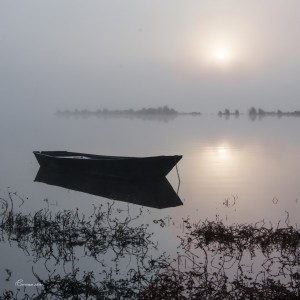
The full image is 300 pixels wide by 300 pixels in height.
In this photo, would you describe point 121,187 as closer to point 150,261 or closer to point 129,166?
point 129,166

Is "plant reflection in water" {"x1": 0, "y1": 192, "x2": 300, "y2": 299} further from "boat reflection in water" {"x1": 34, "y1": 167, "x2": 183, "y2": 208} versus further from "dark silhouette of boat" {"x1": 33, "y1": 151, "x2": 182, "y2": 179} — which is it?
"dark silhouette of boat" {"x1": 33, "y1": 151, "x2": 182, "y2": 179}

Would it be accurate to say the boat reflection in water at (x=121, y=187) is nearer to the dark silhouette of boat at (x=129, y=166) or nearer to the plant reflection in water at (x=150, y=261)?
the dark silhouette of boat at (x=129, y=166)

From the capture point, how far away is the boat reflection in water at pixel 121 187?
65.7ft

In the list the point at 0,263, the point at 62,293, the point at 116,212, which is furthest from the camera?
the point at 116,212

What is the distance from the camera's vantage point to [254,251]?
11.5 meters

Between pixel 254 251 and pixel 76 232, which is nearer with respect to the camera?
pixel 254 251

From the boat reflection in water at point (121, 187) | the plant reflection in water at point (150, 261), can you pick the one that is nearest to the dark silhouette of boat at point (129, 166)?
the boat reflection in water at point (121, 187)

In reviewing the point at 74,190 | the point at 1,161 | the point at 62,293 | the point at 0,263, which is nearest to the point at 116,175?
the point at 74,190

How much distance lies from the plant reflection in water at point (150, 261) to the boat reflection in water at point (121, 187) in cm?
497

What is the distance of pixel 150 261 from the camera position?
1091 centimetres

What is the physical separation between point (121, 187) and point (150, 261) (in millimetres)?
12145

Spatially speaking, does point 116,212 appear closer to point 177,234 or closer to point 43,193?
point 177,234

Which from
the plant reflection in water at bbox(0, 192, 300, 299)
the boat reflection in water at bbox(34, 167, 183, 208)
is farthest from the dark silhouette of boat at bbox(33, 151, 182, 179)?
the plant reflection in water at bbox(0, 192, 300, 299)

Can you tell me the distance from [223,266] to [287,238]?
3.04m
